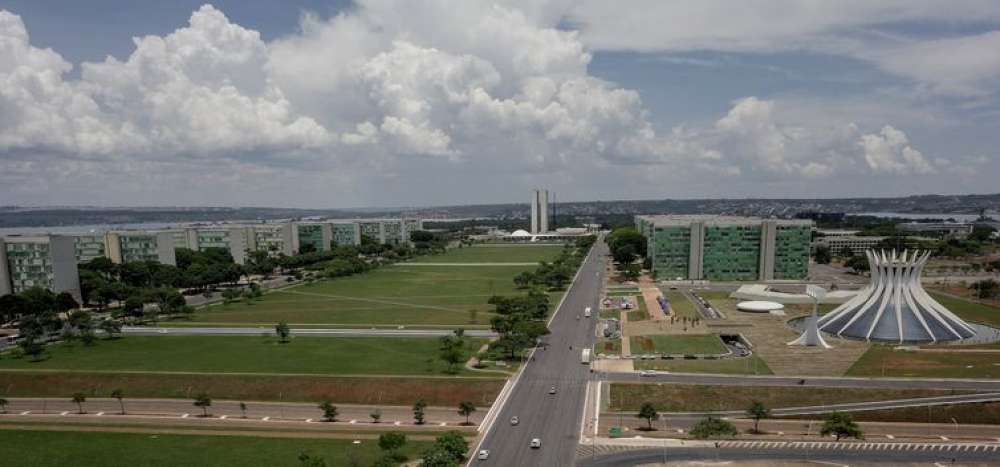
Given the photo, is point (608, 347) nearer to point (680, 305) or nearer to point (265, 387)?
point (680, 305)

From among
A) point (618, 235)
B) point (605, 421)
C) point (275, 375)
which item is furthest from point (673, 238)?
point (275, 375)

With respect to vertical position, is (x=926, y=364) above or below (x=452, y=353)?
below

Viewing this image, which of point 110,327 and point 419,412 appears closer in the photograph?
point 419,412

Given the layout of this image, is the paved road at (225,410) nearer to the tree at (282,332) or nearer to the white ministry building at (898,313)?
the tree at (282,332)

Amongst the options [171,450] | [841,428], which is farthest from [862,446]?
[171,450]

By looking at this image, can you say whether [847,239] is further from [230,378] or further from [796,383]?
[230,378]

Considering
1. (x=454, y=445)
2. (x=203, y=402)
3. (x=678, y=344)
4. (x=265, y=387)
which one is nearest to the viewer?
(x=454, y=445)

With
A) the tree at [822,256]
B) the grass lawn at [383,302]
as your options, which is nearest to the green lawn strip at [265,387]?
the grass lawn at [383,302]
